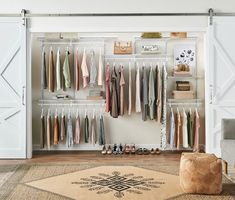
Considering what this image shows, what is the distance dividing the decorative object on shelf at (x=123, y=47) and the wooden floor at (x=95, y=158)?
72.3 inches

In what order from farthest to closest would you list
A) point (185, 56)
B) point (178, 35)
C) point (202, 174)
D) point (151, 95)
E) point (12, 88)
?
point (185, 56) < point (178, 35) < point (151, 95) < point (12, 88) < point (202, 174)

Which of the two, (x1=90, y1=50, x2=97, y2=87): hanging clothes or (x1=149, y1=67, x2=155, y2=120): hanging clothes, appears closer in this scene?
(x1=149, y1=67, x2=155, y2=120): hanging clothes

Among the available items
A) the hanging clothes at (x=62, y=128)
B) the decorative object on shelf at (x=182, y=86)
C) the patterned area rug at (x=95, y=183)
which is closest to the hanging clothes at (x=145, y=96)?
the decorative object on shelf at (x=182, y=86)

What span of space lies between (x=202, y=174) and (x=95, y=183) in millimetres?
1232

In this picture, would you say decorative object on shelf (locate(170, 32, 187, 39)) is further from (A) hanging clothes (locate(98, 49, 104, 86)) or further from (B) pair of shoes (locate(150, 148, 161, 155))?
(B) pair of shoes (locate(150, 148, 161, 155))

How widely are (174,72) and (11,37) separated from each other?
286 cm

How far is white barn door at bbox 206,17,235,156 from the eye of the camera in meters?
6.15

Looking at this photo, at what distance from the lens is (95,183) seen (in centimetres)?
437

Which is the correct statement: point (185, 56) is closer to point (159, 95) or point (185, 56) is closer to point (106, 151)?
point (159, 95)

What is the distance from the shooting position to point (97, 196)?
383 cm

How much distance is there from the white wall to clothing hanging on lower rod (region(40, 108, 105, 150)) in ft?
6.05

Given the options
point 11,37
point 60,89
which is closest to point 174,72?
point 60,89

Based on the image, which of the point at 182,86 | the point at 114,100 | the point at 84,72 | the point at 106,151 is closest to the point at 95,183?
the point at 106,151

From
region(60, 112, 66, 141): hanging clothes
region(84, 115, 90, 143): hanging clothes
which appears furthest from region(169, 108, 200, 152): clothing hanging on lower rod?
region(60, 112, 66, 141): hanging clothes
